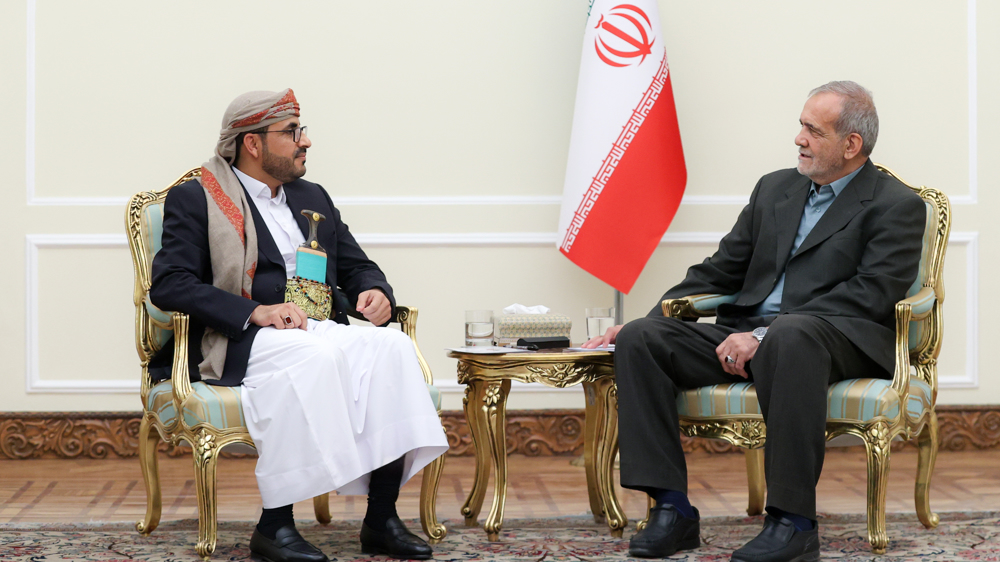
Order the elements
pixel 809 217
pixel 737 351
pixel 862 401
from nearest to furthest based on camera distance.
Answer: pixel 862 401
pixel 737 351
pixel 809 217

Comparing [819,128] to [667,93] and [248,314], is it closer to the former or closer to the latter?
[667,93]

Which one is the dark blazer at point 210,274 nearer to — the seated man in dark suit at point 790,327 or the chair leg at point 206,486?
the chair leg at point 206,486

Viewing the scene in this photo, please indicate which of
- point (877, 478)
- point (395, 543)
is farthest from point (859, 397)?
point (395, 543)

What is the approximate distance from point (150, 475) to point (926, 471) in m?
Answer: 2.17

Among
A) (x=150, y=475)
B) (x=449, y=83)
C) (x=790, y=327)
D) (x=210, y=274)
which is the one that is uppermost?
(x=449, y=83)

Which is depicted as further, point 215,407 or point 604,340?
point 604,340

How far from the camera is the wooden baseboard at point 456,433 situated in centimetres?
378

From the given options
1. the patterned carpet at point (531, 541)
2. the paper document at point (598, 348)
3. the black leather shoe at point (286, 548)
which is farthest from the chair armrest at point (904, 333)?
the black leather shoe at point (286, 548)

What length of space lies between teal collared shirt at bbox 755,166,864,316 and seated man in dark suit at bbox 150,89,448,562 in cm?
102

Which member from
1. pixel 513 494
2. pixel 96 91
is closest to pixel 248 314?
pixel 513 494

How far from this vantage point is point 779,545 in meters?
2.15

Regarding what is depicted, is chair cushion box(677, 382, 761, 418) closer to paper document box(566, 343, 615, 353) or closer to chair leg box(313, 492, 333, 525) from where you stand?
paper document box(566, 343, 615, 353)

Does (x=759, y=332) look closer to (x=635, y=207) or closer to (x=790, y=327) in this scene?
(x=790, y=327)

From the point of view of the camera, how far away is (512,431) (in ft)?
12.9
